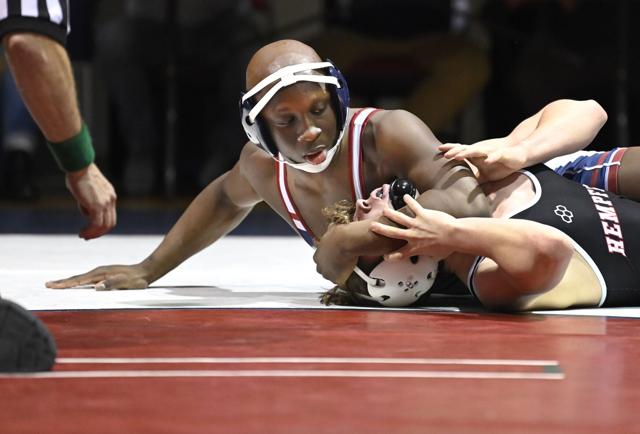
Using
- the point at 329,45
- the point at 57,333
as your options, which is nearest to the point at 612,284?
the point at 57,333

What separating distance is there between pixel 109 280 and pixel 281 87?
0.87 metres

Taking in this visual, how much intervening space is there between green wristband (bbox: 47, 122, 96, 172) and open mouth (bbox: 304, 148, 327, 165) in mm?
804

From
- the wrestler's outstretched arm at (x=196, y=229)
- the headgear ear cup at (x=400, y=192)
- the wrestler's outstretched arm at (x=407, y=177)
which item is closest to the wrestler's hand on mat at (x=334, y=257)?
the wrestler's outstretched arm at (x=407, y=177)

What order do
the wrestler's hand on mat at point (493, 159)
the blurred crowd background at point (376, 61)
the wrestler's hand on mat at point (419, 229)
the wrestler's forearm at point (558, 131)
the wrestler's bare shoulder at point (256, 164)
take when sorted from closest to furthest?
the wrestler's hand on mat at point (419, 229) → the wrestler's hand on mat at point (493, 159) → the wrestler's forearm at point (558, 131) → the wrestler's bare shoulder at point (256, 164) → the blurred crowd background at point (376, 61)

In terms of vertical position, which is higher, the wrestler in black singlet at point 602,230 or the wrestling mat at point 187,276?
the wrestler in black singlet at point 602,230

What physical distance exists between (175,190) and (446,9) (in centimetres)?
179

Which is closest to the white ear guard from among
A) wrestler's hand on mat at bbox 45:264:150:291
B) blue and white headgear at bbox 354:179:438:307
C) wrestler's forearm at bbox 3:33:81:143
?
blue and white headgear at bbox 354:179:438:307

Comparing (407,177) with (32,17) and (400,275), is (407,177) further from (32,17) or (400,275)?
(32,17)

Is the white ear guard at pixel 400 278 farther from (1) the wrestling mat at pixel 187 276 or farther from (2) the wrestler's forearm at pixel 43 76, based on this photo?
(2) the wrestler's forearm at pixel 43 76

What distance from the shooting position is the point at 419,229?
2805 millimetres

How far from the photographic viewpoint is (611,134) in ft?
22.4

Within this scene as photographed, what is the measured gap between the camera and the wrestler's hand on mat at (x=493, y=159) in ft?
9.94

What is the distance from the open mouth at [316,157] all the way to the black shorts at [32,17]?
92 cm

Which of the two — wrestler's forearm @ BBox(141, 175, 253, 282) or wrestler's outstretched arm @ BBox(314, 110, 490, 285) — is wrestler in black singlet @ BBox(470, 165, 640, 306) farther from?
wrestler's forearm @ BBox(141, 175, 253, 282)
